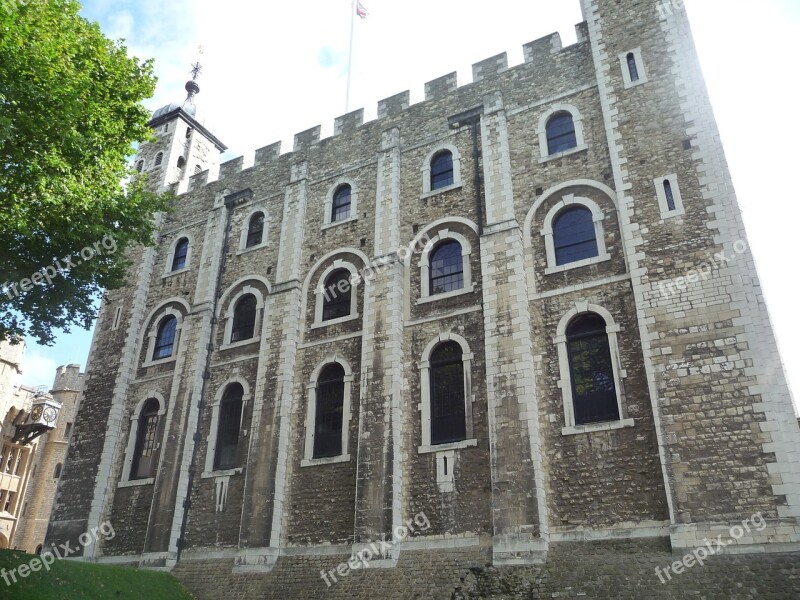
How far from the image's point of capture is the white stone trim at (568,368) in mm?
14961

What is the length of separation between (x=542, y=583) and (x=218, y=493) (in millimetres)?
10671

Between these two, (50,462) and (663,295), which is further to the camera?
(50,462)

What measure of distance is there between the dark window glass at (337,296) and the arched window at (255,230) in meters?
4.42

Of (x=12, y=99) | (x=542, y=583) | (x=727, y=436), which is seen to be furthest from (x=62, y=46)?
(x=727, y=436)

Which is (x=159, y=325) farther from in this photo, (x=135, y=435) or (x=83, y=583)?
(x=83, y=583)

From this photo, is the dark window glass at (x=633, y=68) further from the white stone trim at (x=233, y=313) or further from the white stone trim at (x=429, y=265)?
the white stone trim at (x=233, y=313)

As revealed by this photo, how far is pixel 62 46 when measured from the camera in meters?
15.6

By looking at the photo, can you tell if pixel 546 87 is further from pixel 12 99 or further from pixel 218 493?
pixel 218 493

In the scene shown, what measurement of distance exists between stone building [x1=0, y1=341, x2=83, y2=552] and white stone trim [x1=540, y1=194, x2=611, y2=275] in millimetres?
35181

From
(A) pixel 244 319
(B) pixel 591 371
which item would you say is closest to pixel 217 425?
(A) pixel 244 319

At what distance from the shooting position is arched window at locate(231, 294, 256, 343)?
22703 mm

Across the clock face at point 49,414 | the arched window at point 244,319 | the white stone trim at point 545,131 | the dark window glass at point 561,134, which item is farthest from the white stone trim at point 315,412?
the clock face at point 49,414

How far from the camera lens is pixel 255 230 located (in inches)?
969

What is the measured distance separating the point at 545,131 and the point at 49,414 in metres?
38.3
